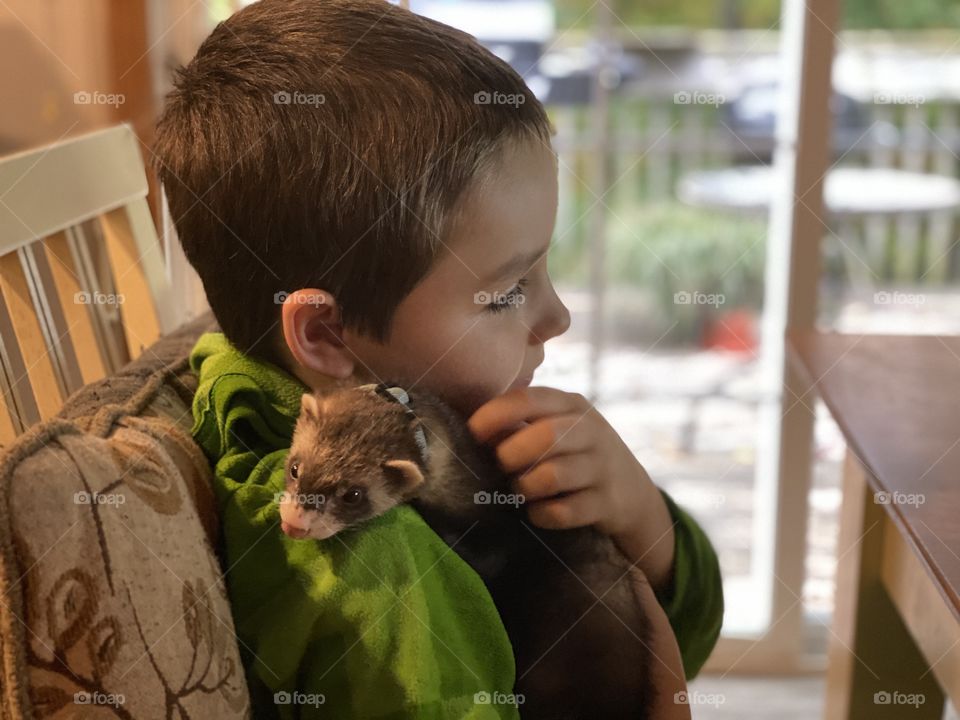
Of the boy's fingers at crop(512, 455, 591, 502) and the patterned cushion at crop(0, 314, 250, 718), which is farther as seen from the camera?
the boy's fingers at crop(512, 455, 591, 502)

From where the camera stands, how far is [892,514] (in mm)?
667

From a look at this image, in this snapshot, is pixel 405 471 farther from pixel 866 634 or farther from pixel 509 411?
pixel 866 634

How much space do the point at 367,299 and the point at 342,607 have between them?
0.54 feet

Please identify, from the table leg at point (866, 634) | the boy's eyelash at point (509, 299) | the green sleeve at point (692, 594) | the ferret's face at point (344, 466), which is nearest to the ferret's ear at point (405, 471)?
the ferret's face at point (344, 466)

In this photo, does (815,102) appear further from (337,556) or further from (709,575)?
(337,556)

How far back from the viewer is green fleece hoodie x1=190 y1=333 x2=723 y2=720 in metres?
0.55

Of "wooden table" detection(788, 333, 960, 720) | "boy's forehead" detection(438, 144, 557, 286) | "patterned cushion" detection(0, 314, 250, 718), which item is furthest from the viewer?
"wooden table" detection(788, 333, 960, 720)

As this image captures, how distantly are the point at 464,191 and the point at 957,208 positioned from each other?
4.14ft

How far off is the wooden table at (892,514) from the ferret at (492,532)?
185mm

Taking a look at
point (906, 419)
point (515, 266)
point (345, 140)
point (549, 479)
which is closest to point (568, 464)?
point (549, 479)

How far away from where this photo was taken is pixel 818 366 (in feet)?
2.96

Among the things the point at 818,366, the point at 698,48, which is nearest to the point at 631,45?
the point at 698,48

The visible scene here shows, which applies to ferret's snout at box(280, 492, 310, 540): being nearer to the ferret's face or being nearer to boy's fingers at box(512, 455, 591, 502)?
the ferret's face

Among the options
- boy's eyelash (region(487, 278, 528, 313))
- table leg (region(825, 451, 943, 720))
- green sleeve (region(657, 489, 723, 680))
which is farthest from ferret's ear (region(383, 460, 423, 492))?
table leg (region(825, 451, 943, 720))
